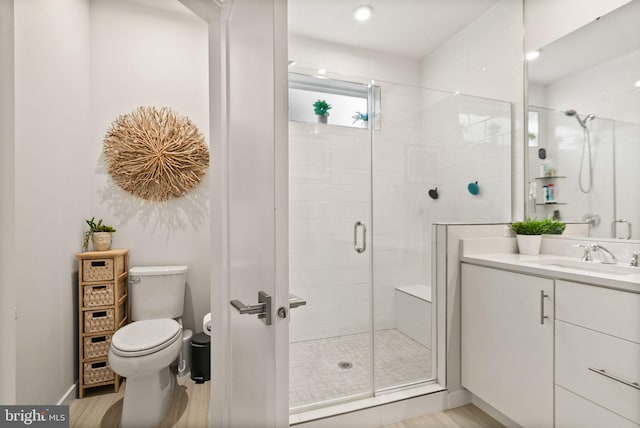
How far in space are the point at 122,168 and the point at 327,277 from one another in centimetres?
166

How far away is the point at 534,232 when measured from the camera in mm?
1855

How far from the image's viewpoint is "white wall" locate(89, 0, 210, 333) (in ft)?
7.20

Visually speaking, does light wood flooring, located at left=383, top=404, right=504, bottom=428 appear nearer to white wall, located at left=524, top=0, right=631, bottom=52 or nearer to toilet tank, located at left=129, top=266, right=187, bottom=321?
toilet tank, located at left=129, top=266, right=187, bottom=321

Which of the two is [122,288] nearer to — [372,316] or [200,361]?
[200,361]

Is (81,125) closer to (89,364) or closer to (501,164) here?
(89,364)

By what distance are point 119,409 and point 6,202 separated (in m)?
1.72

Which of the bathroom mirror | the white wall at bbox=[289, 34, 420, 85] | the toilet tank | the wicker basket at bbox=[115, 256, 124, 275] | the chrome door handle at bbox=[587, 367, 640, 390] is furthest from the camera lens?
the white wall at bbox=[289, 34, 420, 85]

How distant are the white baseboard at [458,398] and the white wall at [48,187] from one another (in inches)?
82.9

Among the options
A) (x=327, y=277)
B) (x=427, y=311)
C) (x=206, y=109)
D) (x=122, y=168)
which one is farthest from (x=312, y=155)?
(x=122, y=168)

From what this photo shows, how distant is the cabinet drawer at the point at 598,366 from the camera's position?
3.39 ft

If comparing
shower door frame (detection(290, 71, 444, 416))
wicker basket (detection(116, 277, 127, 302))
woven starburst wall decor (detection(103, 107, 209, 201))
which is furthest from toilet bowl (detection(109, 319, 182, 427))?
woven starburst wall decor (detection(103, 107, 209, 201))

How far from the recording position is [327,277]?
2.08 m

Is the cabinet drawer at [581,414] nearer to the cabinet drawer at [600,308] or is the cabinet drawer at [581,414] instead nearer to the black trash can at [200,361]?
A: the cabinet drawer at [600,308]

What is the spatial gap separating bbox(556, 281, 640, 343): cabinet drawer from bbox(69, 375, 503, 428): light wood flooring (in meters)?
0.80
